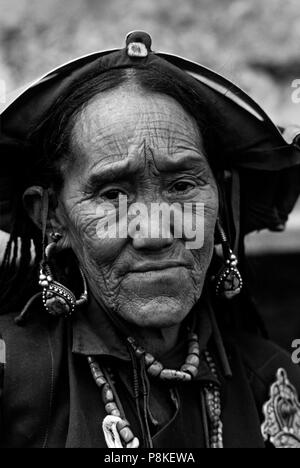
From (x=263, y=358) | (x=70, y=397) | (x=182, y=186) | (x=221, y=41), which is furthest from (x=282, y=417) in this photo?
(x=221, y=41)

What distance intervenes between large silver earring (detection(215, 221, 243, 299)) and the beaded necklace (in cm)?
17

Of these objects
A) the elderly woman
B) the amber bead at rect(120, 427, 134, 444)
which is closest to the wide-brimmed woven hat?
the elderly woman

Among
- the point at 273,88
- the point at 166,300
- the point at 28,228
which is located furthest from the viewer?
the point at 273,88

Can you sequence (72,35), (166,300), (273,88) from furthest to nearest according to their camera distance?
(273,88), (72,35), (166,300)

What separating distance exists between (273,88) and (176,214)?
2358mm

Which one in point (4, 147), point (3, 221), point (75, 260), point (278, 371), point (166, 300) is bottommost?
point (278, 371)

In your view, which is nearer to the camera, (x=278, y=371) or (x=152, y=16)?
(x=278, y=371)

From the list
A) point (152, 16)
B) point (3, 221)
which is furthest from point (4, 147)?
point (152, 16)

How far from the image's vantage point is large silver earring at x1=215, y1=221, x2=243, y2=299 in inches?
89.4

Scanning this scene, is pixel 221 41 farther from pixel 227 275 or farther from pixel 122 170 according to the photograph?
pixel 122 170

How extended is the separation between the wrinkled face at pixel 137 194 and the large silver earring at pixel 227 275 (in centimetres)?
13

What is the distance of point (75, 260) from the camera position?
227cm
